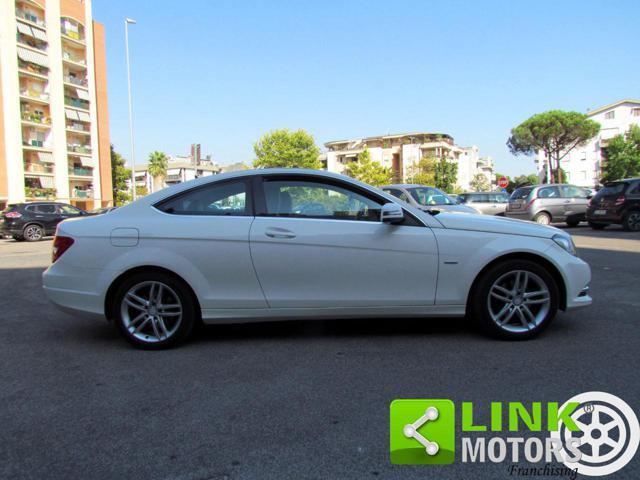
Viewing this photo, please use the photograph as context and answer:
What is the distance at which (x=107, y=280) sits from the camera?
12.8ft

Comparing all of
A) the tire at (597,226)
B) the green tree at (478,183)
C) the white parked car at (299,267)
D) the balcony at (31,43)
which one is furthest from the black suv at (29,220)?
the green tree at (478,183)

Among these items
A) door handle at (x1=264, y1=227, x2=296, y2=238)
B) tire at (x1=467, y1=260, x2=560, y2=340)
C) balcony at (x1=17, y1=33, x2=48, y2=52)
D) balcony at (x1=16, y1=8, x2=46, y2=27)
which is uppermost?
balcony at (x1=16, y1=8, x2=46, y2=27)

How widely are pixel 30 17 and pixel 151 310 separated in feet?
166

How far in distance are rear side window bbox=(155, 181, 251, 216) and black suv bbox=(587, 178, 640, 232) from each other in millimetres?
13899

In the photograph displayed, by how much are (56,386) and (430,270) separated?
9.34 ft

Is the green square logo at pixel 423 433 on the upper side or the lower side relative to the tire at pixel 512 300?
lower

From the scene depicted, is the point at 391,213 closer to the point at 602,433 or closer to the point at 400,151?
the point at 602,433

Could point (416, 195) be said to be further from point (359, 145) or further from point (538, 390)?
point (359, 145)

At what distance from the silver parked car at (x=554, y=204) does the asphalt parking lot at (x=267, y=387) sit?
12434 mm

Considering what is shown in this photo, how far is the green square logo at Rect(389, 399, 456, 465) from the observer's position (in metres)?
2.24

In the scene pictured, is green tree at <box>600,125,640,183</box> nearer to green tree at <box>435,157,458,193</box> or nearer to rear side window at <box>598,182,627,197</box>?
green tree at <box>435,157,458,193</box>

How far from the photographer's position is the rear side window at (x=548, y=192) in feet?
54.6

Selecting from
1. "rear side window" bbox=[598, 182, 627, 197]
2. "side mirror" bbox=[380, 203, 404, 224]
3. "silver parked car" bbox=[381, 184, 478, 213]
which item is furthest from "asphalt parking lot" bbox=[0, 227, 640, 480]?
"rear side window" bbox=[598, 182, 627, 197]

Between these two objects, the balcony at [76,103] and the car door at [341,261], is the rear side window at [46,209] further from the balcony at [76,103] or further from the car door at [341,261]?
the balcony at [76,103]
